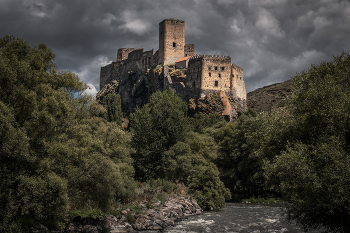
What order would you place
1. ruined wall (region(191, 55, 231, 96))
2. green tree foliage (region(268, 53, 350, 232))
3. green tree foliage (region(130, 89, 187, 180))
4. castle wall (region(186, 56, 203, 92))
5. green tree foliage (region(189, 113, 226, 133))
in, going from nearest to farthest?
1. green tree foliage (region(268, 53, 350, 232))
2. green tree foliage (region(130, 89, 187, 180))
3. green tree foliage (region(189, 113, 226, 133))
4. ruined wall (region(191, 55, 231, 96))
5. castle wall (region(186, 56, 203, 92))

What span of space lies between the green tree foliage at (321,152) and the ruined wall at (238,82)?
61735mm

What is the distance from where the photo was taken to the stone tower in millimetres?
87688

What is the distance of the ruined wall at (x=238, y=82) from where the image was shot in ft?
258

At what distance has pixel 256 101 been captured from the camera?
358ft

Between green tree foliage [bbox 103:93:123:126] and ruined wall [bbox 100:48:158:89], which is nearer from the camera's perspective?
green tree foliage [bbox 103:93:123:126]

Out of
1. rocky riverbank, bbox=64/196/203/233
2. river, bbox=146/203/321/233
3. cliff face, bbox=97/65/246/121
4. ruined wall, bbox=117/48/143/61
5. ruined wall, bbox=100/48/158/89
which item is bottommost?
river, bbox=146/203/321/233

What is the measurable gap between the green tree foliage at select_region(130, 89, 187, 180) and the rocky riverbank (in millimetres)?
10608

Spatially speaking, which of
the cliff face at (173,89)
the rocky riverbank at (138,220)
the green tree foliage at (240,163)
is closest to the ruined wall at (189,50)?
the cliff face at (173,89)

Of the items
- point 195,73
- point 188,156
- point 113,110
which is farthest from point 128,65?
point 188,156

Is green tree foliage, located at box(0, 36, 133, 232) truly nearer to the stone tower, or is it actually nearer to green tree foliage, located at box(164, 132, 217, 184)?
green tree foliage, located at box(164, 132, 217, 184)

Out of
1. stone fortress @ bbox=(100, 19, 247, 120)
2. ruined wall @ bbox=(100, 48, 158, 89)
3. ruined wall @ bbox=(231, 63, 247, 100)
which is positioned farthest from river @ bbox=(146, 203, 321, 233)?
ruined wall @ bbox=(100, 48, 158, 89)

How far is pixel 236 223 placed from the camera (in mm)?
25391

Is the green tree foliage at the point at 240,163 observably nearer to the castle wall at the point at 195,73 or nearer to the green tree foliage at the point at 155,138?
the green tree foliage at the point at 155,138

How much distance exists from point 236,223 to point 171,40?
230 feet
